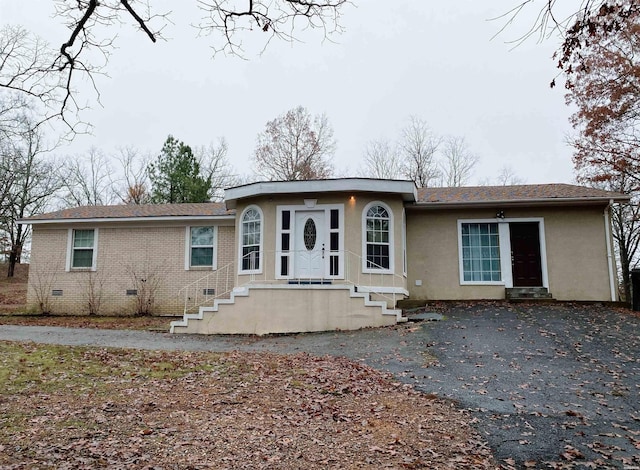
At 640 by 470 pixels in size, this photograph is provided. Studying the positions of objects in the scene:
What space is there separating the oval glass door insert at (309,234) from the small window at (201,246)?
13.5 feet

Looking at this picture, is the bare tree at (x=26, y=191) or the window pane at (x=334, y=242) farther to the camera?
the bare tree at (x=26, y=191)

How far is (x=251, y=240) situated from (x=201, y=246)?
3.09 m

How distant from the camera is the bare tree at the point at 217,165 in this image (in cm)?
3556

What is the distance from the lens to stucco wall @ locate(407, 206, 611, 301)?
529 inches

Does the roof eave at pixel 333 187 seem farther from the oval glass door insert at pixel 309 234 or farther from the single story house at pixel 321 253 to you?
the oval glass door insert at pixel 309 234

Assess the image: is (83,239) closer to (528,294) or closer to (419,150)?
(528,294)

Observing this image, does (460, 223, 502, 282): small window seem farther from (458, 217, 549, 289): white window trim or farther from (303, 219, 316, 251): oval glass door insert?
(303, 219, 316, 251): oval glass door insert

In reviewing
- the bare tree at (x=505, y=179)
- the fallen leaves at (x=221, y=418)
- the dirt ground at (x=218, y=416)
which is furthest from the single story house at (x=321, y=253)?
the bare tree at (x=505, y=179)

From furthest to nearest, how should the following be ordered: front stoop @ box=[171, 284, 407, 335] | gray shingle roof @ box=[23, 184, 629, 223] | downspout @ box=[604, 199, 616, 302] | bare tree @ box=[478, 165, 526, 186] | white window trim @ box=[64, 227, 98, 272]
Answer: bare tree @ box=[478, 165, 526, 186] → white window trim @ box=[64, 227, 98, 272] → gray shingle roof @ box=[23, 184, 629, 223] → downspout @ box=[604, 199, 616, 302] → front stoop @ box=[171, 284, 407, 335]

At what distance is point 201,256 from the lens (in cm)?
1547

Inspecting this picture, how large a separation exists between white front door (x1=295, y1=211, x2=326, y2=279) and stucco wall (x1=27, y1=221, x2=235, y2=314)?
3.50 metres

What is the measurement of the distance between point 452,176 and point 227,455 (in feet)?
102

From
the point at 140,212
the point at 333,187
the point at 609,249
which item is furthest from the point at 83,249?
→ the point at 609,249

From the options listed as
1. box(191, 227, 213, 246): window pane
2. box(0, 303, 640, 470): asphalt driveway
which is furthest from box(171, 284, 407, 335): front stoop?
box(191, 227, 213, 246): window pane
